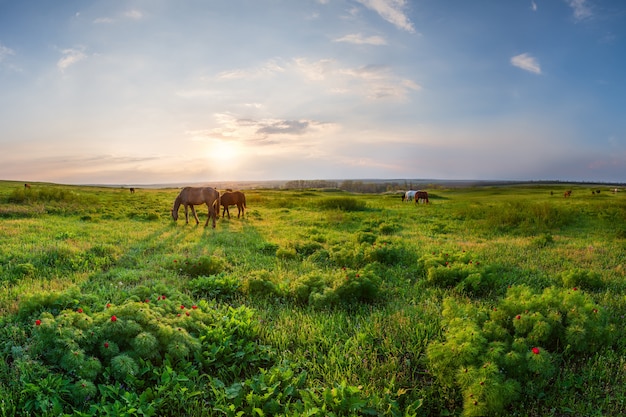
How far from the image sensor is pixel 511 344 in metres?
4.26

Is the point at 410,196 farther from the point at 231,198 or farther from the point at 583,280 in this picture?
the point at 583,280

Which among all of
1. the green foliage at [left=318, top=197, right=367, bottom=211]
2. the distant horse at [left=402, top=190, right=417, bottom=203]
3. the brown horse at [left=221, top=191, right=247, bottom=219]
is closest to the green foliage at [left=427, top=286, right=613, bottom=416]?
the brown horse at [left=221, top=191, right=247, bottom=219]

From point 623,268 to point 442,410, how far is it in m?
8.58

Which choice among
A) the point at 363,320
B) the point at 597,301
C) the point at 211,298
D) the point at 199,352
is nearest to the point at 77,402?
the point at 199,352

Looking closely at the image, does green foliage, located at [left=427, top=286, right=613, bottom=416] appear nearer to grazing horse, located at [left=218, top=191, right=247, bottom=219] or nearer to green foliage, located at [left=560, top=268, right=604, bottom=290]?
green foliage, located at [left=560, top=268, right=604, bottom=290]

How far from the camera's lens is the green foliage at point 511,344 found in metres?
3.58

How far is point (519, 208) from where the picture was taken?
760 inches

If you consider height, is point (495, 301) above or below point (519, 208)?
below

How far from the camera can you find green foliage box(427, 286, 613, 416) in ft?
11.7

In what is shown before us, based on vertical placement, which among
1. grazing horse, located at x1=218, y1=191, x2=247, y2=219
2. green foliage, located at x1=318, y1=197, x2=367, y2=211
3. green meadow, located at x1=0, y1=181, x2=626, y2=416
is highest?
grazing horse, located at x1=218, y1=191, x2=247, y2=219

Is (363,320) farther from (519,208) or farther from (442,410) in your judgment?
(519,208)

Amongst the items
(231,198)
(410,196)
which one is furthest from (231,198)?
(410,196)

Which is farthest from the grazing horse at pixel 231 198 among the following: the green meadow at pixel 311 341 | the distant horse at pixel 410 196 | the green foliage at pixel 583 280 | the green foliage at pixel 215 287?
the distant horse at pixel 410 196

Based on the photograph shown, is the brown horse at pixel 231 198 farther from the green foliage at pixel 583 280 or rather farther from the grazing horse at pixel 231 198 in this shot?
the green foliage at pixel 583 280
